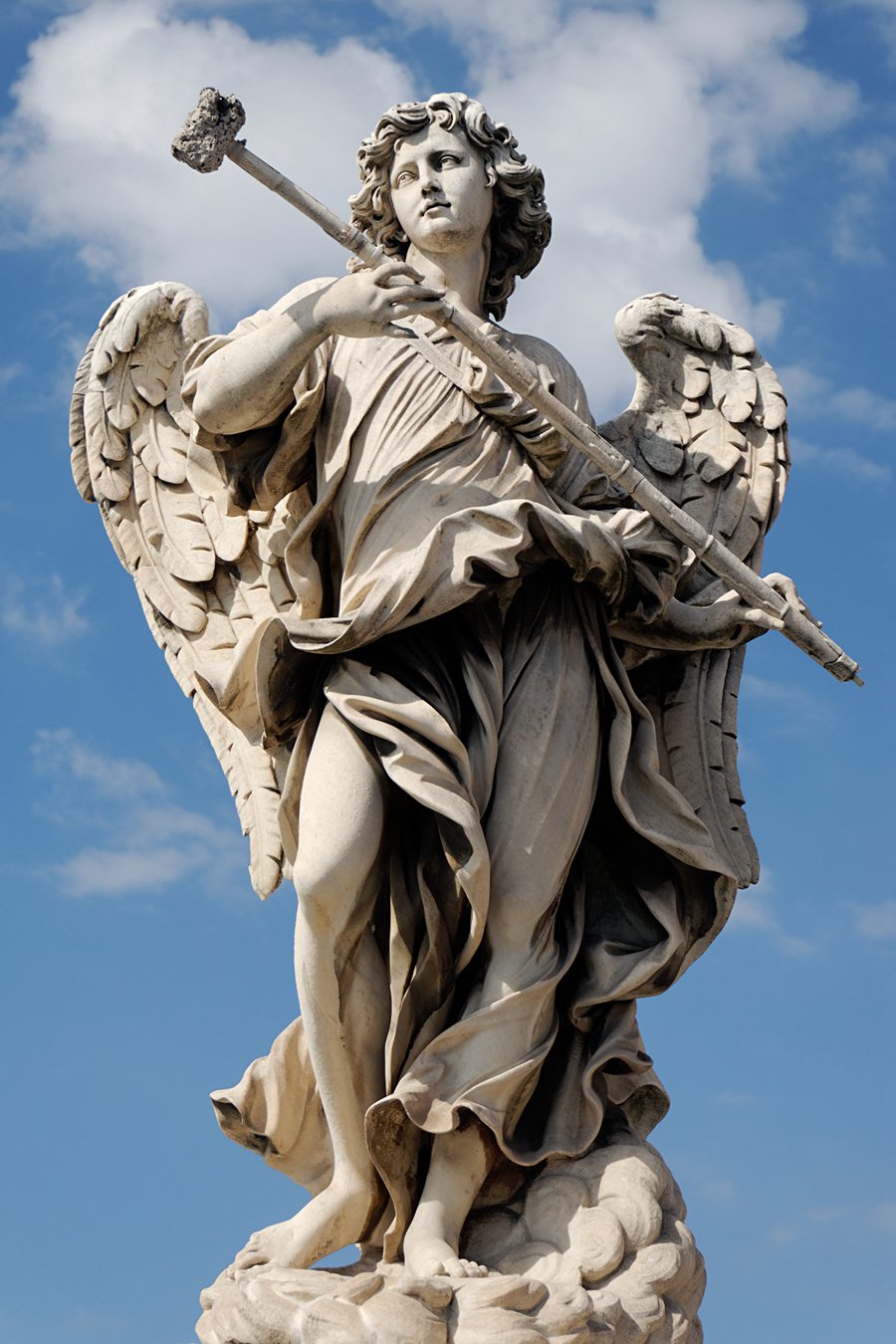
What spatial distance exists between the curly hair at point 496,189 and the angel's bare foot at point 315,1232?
3149mm

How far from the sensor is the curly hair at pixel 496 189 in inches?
368

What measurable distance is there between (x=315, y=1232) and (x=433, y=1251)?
412 mm

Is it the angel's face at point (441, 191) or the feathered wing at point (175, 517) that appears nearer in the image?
the angel's face at point (441, 191)

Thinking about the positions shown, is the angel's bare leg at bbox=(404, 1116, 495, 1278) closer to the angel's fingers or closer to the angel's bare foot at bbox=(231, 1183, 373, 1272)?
the angel's bare foot at bbox=(231, 1183, 373, 1272)

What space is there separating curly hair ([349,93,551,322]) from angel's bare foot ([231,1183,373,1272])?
3149 millimetres

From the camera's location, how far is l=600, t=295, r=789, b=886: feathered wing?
9.44m

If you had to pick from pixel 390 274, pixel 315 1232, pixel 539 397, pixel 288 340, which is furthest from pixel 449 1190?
pixel 390 274

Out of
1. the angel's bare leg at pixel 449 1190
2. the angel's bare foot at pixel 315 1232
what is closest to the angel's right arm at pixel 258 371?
the angel's bare leg at pixel 449 1190

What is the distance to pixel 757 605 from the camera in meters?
9.06

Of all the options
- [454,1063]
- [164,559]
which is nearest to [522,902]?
[454,1063]

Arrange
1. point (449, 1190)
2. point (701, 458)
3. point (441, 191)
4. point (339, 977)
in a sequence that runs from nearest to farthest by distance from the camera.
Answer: point (449, 1190)
point (339, 977)
point (441, 191)
point (701, 458)

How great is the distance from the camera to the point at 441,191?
9250 mm

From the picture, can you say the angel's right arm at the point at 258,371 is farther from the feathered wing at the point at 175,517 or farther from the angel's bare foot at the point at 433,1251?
the angel's bare foot at the point at 433,1251

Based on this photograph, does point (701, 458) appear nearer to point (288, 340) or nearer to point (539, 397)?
point (539, 397)
